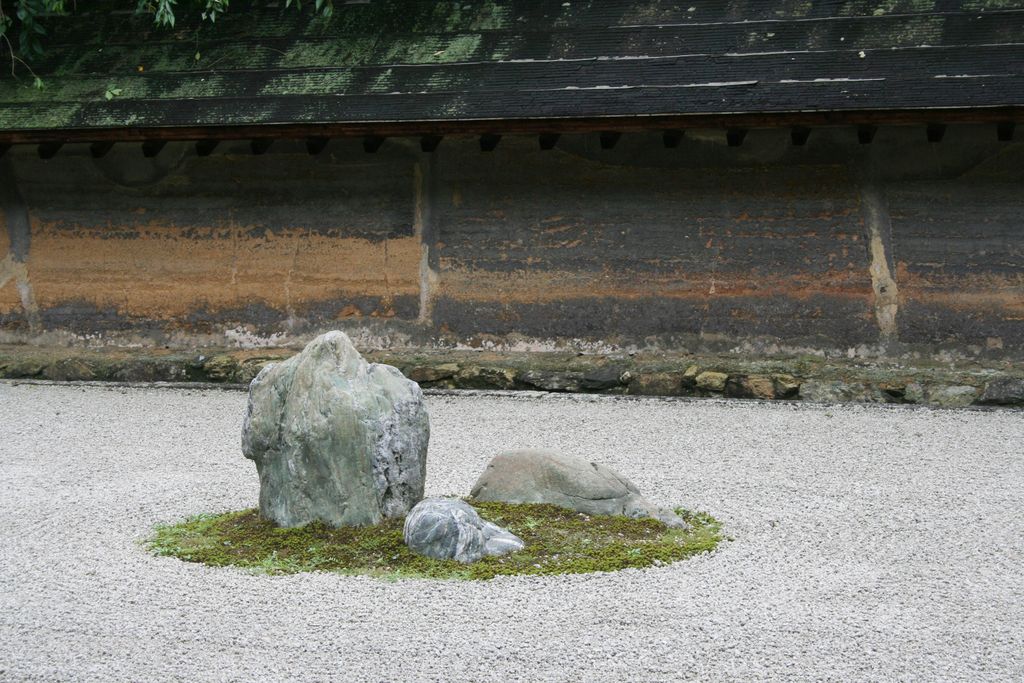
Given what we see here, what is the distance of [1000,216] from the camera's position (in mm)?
9742

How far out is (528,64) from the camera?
10633 mm

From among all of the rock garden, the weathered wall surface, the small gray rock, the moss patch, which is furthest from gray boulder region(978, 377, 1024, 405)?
the rock garden

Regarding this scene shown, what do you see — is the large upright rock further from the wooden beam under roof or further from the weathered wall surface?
the weathered wall surface

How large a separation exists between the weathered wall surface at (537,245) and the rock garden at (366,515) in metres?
4.44

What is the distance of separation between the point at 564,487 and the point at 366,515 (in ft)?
3.25

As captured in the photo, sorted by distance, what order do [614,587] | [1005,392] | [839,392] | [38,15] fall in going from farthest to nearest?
[38,15] → [839,392] → [1005,392] → [614,587]

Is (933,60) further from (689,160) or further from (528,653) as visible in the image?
→ (528,653)

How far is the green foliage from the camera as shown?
37.9 ft

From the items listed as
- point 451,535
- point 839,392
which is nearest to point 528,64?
point 839,392

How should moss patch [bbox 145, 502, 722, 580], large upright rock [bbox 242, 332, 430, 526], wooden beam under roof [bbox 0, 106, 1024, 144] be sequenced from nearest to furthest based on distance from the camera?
moss patch [bbox 145, 502, 722, 580]
large upright rock [bbox 242, 332, 430, 526]
wooden beam under roof [bbox 0, 106, 1024, 144]

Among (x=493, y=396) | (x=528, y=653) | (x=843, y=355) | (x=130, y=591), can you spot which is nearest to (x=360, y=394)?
(x=130, y=591)

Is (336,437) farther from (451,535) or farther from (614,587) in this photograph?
(614,587)

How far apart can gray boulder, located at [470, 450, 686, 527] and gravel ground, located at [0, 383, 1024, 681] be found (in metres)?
0.44

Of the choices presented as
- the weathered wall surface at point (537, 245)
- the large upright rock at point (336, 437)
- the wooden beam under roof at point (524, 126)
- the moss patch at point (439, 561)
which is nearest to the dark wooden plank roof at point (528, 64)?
the wooden beam under roof at point (524, 126)
